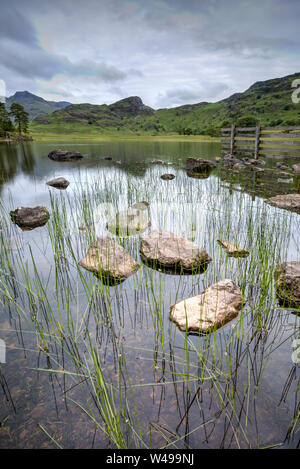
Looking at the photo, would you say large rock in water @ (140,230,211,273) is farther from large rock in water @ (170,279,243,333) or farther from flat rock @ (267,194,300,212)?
flat rock @ (267,194,300,212)

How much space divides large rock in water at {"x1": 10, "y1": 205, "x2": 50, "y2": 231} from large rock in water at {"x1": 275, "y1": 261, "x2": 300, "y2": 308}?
17.9 ft

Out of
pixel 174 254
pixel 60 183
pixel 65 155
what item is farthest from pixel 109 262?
pixel 65 155

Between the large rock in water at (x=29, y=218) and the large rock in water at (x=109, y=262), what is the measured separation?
2791mm

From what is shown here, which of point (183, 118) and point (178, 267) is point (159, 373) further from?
point (183, 118)

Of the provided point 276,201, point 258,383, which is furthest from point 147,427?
point 276,201

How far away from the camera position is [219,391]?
1.92 m

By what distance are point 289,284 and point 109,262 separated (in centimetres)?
257

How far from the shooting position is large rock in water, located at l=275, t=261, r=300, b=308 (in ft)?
10.0

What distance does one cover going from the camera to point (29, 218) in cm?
618

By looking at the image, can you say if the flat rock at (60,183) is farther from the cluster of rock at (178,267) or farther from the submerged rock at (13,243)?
the cluster of rock at (178,267)

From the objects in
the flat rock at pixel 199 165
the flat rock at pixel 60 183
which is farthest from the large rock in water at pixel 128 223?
the flat rock at pixel 199 165

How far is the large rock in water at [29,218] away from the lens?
19.8ft

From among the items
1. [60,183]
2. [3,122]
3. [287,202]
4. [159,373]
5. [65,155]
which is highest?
[3,122]

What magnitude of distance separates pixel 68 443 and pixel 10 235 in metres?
4.61
